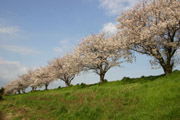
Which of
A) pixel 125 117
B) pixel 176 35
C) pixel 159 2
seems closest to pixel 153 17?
pixel 159 2

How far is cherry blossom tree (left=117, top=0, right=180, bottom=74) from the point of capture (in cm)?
2116

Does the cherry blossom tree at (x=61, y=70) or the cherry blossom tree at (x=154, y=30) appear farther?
the cherry blossom tree at (x=61, y=70)

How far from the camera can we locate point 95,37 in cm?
4066

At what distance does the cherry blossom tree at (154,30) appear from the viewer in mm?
21156

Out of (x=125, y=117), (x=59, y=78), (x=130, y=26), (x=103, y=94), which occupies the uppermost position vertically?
(x=130, y=26)

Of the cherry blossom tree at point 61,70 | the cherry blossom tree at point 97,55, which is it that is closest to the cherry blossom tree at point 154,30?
the cherry blossom tree at point 97,55

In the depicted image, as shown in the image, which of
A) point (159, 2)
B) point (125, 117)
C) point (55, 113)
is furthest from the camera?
point (159, 2)

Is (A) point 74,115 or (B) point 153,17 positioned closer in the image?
(A) point 74,115

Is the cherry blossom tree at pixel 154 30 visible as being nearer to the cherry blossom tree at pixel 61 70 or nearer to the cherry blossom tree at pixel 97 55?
the cherry blossom tree at pixel 97 55

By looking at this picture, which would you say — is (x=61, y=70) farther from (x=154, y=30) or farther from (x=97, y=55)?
(x=154, y=30)

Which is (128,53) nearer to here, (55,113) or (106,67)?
(106,67)

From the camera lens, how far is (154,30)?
2127cm

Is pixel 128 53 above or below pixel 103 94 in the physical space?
above

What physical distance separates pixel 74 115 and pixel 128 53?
17973mm
